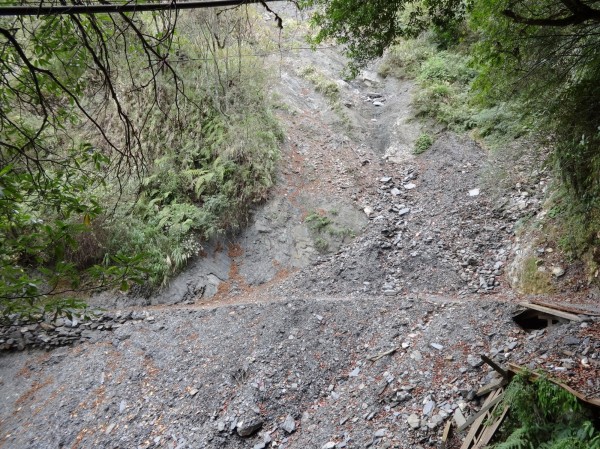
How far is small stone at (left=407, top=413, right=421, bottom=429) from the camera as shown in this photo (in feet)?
14.0

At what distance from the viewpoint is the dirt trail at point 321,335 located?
189 inches

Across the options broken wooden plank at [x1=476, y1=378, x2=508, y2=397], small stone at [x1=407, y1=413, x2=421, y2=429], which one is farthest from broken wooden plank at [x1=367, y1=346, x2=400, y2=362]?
broken wooden plank at [x1=476, y1=378, x2=508, y2=397]

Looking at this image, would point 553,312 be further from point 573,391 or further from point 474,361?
point 573,391

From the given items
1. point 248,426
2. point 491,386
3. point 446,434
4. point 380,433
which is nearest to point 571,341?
point 491,386

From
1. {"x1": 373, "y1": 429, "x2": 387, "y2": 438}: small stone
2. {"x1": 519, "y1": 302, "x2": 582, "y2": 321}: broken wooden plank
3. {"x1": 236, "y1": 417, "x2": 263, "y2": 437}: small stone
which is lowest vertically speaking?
{"x1": 236, "y1": 417, "x2": 263, "y2": 437}: small stone

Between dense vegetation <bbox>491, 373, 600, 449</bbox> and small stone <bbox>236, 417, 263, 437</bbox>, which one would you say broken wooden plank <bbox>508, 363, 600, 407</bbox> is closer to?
dense vegetation <bbox>491, 373, 600, 449</bbox>

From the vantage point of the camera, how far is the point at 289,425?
16.8ft

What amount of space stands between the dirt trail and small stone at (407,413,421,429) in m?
0.01

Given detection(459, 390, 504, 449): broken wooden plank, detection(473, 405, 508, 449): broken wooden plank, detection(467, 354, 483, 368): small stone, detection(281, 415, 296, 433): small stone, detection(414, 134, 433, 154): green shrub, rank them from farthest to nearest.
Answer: detection(414, 134, 433, 154): green shrub < detection(281, 415, 296, 433): small stone < detection(467, 354, 483, 368): small stone < detection(459, 390, 504, 449): broken wooden plank < detection(473, 405, 508, 449): broken wooden plank

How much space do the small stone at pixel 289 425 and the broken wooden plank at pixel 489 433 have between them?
237 centimetres

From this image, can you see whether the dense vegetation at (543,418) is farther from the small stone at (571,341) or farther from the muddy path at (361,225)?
the muddy path at (361,225)

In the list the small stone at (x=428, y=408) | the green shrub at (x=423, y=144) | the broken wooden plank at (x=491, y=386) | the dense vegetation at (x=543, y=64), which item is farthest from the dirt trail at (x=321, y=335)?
the dense vegetation at (x=543, y=64)

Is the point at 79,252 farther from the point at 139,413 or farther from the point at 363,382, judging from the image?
the point at 363,382

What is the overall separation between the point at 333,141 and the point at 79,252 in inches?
289
